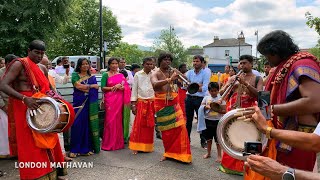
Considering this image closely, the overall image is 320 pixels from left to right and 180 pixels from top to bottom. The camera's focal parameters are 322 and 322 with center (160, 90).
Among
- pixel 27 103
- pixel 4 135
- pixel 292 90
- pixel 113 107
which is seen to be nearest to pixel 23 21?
pixel 113 107

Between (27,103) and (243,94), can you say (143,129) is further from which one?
(27,103)

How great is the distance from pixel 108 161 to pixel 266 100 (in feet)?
12.3

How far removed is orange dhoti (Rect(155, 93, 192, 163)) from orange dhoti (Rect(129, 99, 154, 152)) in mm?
645

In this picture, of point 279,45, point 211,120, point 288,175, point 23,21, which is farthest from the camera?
point 23,21

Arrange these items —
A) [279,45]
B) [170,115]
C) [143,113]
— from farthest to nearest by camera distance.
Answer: [143,113], [170,115], [279,45]

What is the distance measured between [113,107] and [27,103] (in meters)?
2.66

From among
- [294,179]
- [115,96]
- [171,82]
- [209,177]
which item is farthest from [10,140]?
[294,179]

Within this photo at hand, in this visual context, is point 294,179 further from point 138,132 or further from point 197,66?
point 197,66

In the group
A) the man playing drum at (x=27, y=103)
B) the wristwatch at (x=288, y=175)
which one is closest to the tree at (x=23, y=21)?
the man playing drum at (x=27, y=103)

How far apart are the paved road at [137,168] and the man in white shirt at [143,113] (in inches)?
7.7

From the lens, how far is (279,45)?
2670 millimetres

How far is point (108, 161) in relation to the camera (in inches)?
218

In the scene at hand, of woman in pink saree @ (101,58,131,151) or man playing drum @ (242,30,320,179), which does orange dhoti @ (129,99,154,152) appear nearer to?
woman in pink saree @ (101,58,131,151)

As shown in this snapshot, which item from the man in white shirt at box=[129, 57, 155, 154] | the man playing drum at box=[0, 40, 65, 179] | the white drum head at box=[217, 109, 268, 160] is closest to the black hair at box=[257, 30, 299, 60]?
the white drum head at box=[217, 109, 268, 160]
